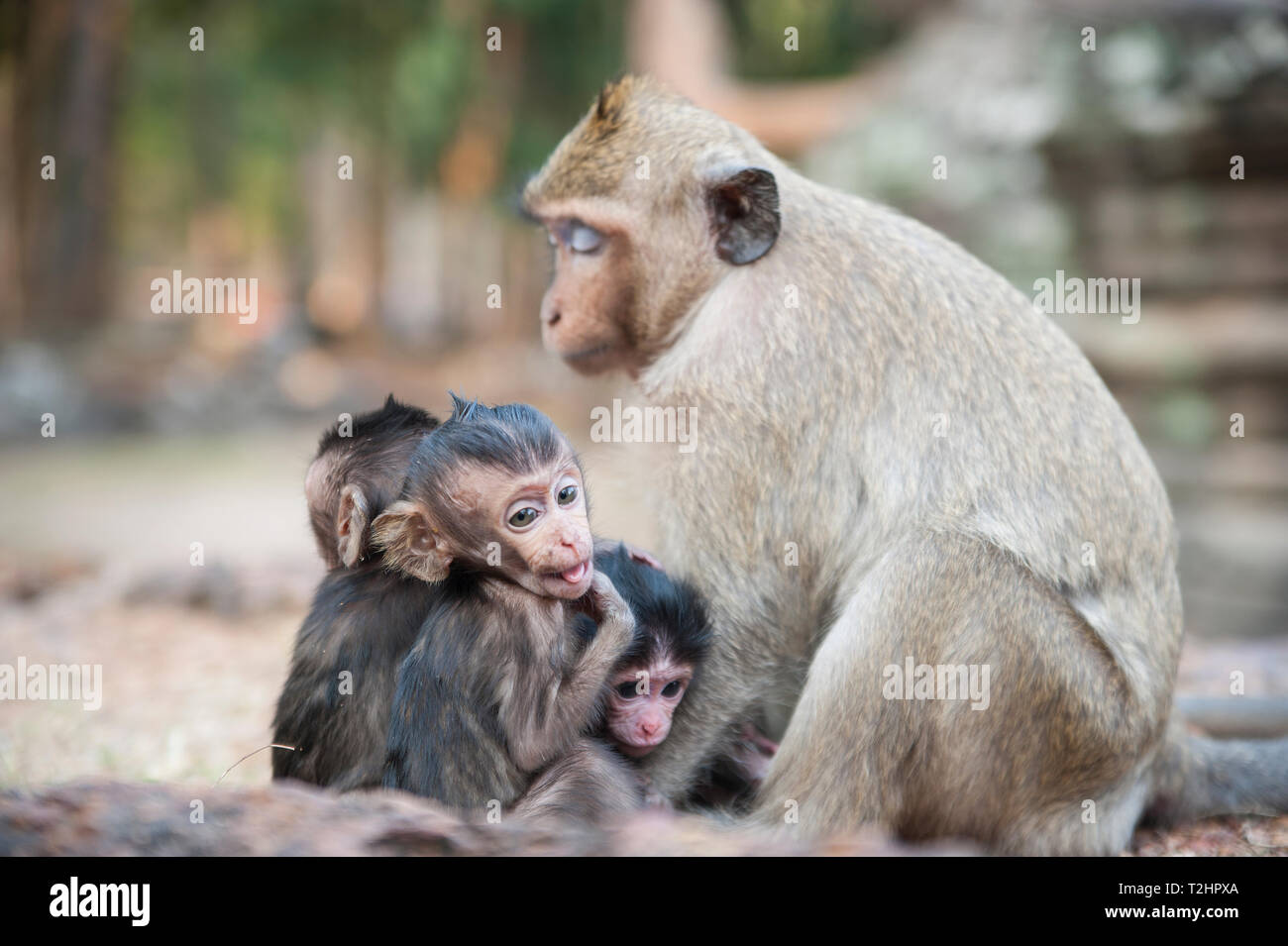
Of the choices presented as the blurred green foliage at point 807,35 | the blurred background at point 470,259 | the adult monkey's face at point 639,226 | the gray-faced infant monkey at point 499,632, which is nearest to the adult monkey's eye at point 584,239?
the adult monkey's face at point 639,226

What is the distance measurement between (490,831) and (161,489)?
14057 mm

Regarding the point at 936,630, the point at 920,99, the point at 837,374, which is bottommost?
the point at 936,630

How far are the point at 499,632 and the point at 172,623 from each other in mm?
5895

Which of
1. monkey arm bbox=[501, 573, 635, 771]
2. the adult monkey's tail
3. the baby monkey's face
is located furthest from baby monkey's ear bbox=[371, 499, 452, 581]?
the adult monkey's tail

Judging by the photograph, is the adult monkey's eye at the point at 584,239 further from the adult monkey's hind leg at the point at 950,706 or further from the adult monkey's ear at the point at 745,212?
the adult monkey's hind leg at the point at 950,706

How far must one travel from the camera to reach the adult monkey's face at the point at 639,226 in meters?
4.85

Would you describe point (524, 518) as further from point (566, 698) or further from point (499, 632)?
point (566, 698)

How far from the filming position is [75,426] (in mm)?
20125

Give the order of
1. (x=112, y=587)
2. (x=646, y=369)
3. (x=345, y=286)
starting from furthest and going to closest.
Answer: (x=345, y=286) < (x=112, y=587) < (x=646, y=369)

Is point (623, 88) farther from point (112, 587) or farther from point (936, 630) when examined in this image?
point (112, 587)

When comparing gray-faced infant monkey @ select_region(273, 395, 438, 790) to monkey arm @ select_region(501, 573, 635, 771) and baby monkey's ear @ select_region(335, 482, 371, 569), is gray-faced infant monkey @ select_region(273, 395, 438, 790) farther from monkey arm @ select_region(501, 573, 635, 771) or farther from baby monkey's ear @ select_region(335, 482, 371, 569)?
monkey arm @ select_region(501, 573, 635, 771)

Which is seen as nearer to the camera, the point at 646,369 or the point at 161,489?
the point at 646,369

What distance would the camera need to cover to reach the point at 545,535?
3.92 metres
